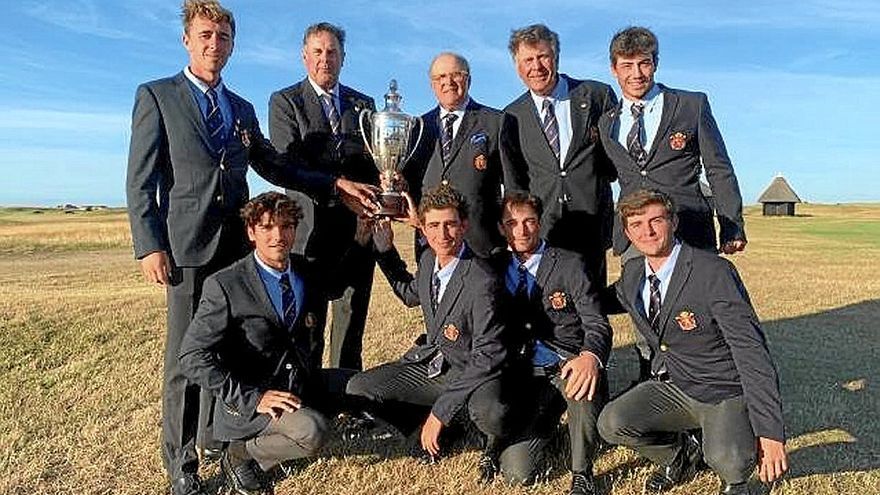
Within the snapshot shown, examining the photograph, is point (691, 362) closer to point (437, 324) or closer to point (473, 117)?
point (437, 324)

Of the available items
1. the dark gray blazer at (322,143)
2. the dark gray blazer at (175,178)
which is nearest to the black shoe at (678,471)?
the dark gray blazer at (322,143)

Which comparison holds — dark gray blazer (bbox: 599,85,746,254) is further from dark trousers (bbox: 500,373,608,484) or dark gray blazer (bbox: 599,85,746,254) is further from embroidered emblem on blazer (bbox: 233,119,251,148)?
embroidered emblem on blazer (bbox: 233,119,251,148)

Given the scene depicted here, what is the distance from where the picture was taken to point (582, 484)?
4613mm

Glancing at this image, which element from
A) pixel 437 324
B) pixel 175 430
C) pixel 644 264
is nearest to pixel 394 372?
pixel 437 324

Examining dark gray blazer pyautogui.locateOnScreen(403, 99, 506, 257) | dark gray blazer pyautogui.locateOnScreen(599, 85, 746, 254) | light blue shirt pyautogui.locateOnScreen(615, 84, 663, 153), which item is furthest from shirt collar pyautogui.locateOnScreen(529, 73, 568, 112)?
dark gray blazer pyautogui.locateOnScreen(599, 85, 746, 254)

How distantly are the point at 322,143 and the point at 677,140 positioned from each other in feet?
8.11

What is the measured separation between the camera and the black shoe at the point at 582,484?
4.58m

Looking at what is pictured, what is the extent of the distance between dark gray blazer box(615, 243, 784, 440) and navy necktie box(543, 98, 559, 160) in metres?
1.21

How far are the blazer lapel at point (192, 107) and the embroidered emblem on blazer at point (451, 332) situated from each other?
1820mm

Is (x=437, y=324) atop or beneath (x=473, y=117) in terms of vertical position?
beneath

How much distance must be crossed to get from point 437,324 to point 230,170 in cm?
160

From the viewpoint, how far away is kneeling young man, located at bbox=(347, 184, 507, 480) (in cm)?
474

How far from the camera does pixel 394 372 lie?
212 inches

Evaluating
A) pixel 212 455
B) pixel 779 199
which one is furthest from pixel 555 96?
pixel 779 199
